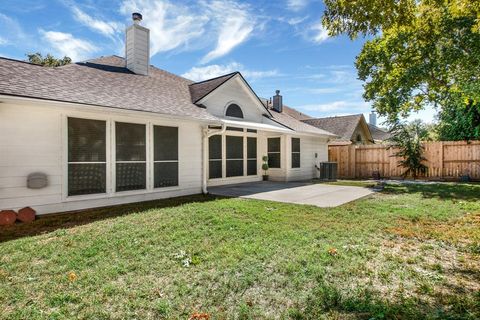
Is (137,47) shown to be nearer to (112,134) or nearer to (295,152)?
(112,134)

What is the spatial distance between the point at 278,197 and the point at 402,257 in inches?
207

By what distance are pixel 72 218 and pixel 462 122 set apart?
890 inches

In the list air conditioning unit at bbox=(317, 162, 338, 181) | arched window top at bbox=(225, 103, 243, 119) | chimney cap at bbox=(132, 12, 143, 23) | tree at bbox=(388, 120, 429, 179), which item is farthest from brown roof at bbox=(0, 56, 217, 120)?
tree at bbox=(388, 120, 429, 179)

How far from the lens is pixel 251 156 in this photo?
1394cm

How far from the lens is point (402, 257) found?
155 inches

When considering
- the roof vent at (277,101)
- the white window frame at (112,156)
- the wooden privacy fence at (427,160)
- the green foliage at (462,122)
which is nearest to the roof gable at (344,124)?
the wooden privacy fence at (427,160)

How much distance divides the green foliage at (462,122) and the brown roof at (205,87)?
1435cm

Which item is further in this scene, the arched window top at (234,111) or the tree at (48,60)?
the tree at (48,60)

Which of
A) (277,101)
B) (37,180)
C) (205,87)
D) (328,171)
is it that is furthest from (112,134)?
(277,101)

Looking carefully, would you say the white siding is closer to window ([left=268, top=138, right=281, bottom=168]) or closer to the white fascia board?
window ([left=268, top=138, right=281, bottom=168])

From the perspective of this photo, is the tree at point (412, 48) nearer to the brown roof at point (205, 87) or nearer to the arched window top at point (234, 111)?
the brown roof at point (205, 87)

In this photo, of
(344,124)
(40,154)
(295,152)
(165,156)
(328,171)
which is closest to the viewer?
(40,154)

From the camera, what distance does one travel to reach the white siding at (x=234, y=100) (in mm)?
12274

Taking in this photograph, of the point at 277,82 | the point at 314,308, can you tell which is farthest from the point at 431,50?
the point at 314,308
